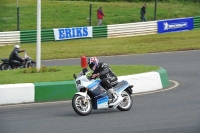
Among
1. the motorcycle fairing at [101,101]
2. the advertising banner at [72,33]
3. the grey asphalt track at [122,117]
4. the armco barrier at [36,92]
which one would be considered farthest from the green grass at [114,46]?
the motorcycle fairing at [101,101]

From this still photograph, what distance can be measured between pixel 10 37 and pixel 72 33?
12.6ft

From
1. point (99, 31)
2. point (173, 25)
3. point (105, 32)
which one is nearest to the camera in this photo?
point (99, 31)

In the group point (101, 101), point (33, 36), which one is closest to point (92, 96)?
point (101, 101)

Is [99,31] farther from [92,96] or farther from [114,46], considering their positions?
[92,96]

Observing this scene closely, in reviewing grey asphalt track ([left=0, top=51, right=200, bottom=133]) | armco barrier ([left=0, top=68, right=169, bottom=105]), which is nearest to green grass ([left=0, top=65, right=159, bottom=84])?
armco barrier ([left=0, top=68, right=169, bottom=105])

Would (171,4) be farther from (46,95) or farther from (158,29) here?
(46,95)

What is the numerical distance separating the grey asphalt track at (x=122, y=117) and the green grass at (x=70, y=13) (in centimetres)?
2229

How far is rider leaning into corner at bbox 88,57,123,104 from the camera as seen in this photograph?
12.5 meters

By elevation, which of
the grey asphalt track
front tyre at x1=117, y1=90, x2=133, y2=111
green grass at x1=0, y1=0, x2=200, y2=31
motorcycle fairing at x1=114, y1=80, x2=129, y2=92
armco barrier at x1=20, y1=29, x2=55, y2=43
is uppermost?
green grass at x1=0, y1=0, x2=200, y2=31

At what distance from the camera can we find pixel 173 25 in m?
36.9

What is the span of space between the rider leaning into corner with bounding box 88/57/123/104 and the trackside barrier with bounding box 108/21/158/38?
22.2 meters

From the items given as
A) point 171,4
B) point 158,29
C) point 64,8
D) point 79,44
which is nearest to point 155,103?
point 79,44

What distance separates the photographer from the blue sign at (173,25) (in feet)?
120

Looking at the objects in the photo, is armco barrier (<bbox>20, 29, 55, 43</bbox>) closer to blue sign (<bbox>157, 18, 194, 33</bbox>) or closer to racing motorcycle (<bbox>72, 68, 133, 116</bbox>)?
blue sign (<bbox>157, 18, 194, 33</bbox>)
